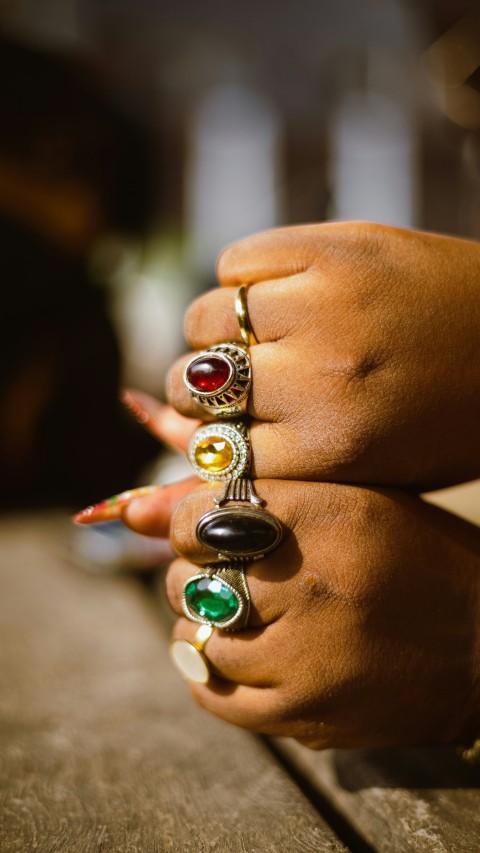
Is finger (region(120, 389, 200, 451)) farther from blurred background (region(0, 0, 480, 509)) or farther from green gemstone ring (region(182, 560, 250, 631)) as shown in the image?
blurred background (region(0, 0, 480, 509))

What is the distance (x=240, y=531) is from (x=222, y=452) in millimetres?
64

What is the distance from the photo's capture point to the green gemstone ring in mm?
349

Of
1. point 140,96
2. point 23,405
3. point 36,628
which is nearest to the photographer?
→ point 36,628

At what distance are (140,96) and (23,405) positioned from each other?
95.2 inches

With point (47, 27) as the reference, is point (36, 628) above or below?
below

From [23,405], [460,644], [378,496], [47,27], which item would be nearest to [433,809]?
[460,644]

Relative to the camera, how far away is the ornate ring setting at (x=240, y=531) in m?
0.33

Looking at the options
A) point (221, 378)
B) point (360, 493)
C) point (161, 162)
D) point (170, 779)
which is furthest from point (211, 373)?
point (161, 162)

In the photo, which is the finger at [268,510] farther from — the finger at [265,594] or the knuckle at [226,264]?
the knuckle at [226,264]

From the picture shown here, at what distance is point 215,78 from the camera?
336 centimetres

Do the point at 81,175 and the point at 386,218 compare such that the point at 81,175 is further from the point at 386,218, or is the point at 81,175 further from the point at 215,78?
the point at 215,78

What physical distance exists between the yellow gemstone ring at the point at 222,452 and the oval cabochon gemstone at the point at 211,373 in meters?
0.03

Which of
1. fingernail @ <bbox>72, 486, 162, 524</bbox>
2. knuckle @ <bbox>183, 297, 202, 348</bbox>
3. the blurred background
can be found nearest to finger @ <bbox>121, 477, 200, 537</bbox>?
fingernail @ <bbox>72, 486, 162, 524</bbox>

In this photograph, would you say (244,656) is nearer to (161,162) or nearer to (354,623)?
(354,623)
